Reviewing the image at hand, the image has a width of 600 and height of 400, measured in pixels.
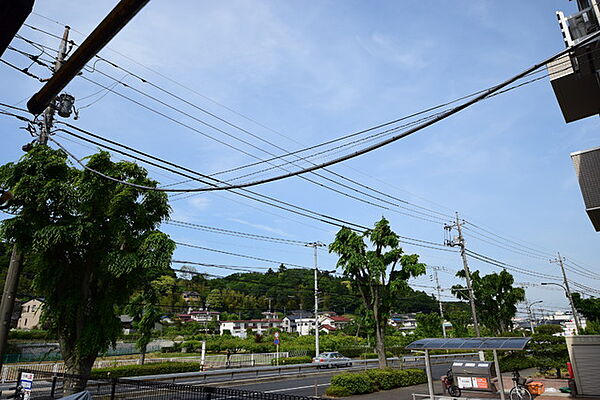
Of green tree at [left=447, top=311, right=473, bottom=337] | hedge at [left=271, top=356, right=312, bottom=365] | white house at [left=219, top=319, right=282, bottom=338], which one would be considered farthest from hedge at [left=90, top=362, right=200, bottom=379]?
white house at [left=219, top=319, right=282, bottom=338]

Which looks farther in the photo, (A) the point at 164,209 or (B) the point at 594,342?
(B) the point at 594,342

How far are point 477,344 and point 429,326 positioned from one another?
46.3 m

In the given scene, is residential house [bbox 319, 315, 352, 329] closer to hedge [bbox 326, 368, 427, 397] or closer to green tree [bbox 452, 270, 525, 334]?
green tree [bbox 452, 270, 525, 334]

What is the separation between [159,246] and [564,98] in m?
15.0

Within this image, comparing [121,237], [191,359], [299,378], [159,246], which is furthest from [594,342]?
[191,359]

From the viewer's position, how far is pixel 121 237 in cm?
1426

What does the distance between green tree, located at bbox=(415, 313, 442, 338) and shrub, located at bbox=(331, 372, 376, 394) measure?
42.5 meters

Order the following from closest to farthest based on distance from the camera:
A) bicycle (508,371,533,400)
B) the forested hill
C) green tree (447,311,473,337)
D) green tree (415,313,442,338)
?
bicycle (508,371,533,400) → green tree (415,313,442,338) → green tree (447,311,473,337) → the forested hill

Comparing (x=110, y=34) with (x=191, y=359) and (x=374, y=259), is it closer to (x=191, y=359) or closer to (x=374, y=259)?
(x=374, y=259)

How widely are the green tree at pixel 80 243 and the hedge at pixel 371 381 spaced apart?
39.0 feet

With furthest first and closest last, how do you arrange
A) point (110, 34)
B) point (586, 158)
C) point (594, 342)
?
point (594, 342) → point (586, 158) → point (110, 34)

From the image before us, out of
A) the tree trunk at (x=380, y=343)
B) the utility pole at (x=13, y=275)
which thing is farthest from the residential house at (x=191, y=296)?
the utility pole at (x=13, y=275)

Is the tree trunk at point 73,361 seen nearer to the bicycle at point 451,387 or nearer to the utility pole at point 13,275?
the utility pole at point 13,275

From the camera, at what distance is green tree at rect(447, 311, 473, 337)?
63.6 meters
